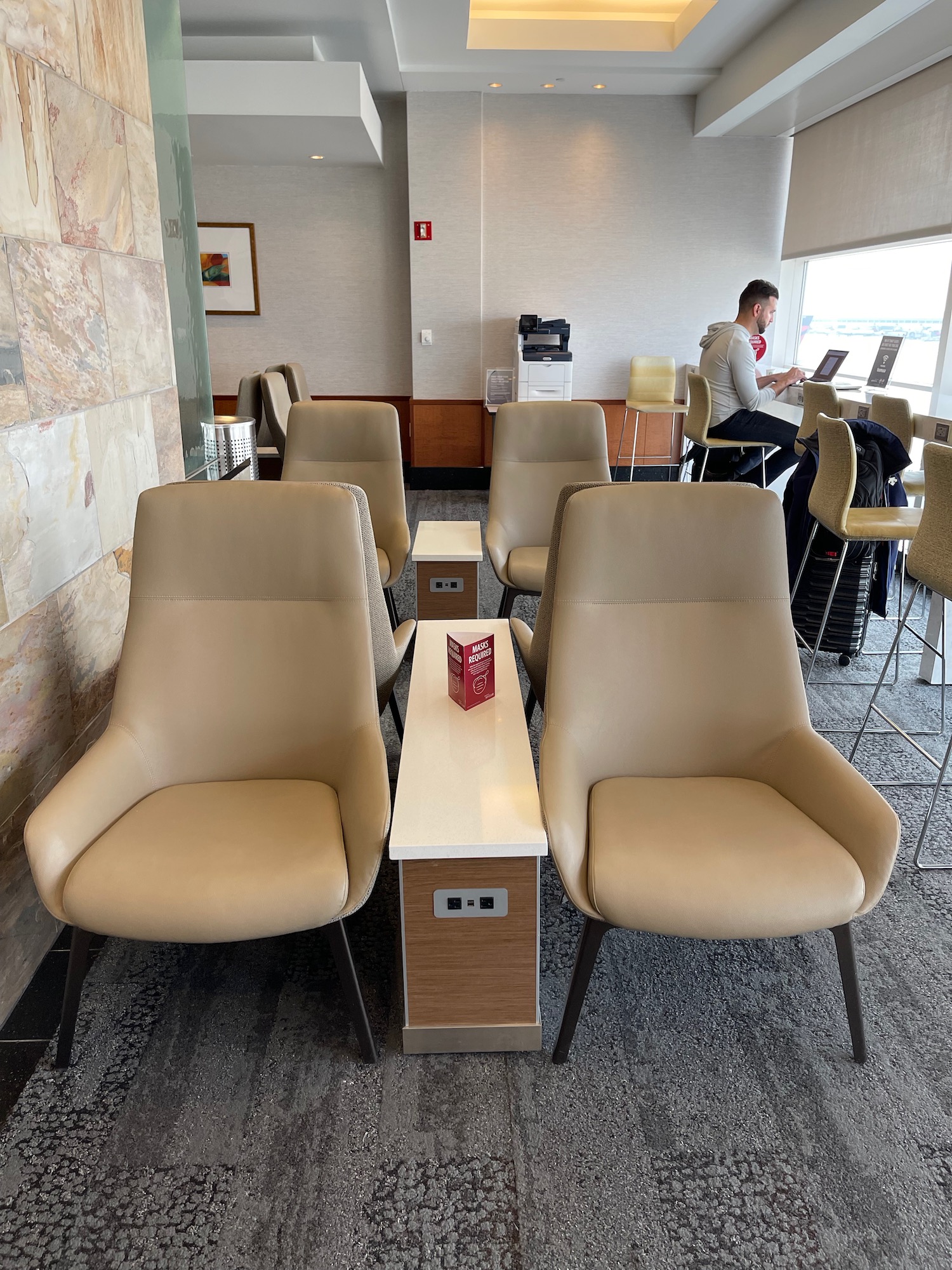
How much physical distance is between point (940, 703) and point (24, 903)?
3015 mm

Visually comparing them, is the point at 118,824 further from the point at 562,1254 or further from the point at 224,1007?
the point at 562,1254

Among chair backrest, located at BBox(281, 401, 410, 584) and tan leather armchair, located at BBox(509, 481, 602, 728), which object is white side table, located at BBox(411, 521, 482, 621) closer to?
chair backrest, located at BBox(281, 401, 410, 584)

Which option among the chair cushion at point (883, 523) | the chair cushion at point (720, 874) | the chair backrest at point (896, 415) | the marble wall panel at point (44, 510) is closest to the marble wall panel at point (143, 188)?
the marble wall panel at point (44, 510)

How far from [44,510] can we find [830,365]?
5.11 meters

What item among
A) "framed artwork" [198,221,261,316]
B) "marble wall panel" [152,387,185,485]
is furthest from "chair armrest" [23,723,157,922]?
"framed artwork" [198,221,261,316]

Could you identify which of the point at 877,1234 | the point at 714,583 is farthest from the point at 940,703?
the point at 877,1234

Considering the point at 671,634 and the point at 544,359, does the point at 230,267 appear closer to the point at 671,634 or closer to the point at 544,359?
the point at 544,359

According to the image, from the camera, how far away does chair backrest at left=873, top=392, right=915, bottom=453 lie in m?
4.12

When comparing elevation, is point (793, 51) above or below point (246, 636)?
above

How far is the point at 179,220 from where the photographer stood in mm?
3293

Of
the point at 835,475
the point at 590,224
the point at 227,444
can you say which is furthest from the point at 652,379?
the point at 227,444

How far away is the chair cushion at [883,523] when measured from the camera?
3.07m

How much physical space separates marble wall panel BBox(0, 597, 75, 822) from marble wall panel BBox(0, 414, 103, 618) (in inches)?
2.4

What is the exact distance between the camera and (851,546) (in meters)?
3.60
